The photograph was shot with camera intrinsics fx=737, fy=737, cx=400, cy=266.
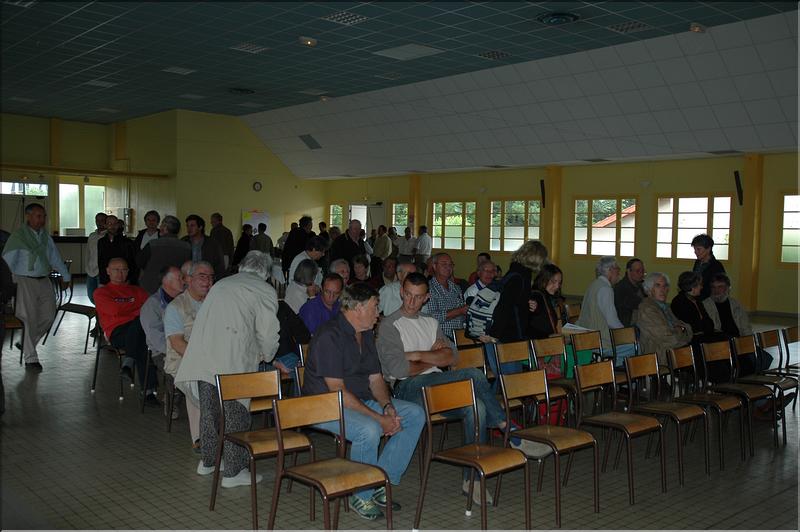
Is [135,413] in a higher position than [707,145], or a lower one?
lower

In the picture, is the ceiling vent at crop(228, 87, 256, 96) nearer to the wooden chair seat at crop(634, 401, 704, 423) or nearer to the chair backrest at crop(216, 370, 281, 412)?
the chair backrest at crop(216, 370, 281, 412)

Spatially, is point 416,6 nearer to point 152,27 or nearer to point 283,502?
point 152,27

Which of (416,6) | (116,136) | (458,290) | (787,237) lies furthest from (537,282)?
(116,136)

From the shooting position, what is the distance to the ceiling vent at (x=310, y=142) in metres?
19.2

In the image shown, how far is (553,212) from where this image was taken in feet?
57.1

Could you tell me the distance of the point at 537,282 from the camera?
6.01 metres

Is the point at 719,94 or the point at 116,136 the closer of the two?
the point at 719,94

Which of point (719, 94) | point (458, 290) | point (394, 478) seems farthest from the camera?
point (719, 94)

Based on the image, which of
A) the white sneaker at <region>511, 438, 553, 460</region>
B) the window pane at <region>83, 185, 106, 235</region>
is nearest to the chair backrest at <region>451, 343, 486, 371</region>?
the white sneaker at <region>511, 438, 553, 460</region>

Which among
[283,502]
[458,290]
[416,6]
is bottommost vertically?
[283,502]

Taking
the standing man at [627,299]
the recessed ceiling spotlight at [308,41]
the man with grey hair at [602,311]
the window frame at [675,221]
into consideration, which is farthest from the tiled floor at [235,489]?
the window frame at [675,221]

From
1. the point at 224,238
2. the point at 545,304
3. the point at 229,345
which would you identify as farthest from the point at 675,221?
the point at 229,345

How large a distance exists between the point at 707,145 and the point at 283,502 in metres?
11.7

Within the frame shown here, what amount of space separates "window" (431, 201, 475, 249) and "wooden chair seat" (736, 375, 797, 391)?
540 inches
